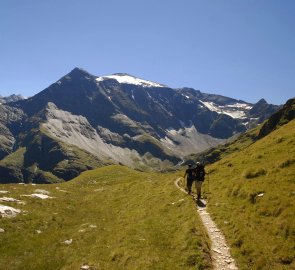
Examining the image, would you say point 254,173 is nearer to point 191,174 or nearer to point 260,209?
point 191,174

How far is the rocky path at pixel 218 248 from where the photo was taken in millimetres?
21719

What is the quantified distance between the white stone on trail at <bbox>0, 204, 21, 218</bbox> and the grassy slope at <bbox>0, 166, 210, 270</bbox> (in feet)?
2.78

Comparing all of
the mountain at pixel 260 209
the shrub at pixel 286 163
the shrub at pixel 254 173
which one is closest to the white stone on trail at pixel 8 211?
the mountain at pixel 260 209

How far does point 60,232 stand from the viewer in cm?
3136

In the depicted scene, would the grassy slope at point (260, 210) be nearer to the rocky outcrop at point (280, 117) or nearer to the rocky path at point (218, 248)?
the rocky path at point (218, 248)

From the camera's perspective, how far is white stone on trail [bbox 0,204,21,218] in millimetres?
32428

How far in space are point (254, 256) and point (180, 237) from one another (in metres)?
5.84

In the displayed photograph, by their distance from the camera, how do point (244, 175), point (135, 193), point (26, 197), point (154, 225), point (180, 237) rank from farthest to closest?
1. point (135, 193)
2. point (26, 197)
3. point (244, 175)
4. point (154, 225)
5. point (180, 237)

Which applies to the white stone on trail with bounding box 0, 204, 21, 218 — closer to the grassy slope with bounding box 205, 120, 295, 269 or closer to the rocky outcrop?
the grassy slope with bounding box 205, 120, 295, 269

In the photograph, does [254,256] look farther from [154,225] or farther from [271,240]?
[154,225]

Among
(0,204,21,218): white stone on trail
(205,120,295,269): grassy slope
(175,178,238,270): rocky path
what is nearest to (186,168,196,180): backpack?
(205,120,295,269): grassy slope

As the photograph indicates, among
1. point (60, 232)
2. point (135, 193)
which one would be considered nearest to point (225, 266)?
point (60, 232)

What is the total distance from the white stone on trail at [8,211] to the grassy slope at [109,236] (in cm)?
85

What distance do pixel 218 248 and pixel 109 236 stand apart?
9478 millimetres
